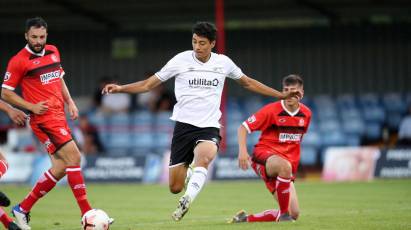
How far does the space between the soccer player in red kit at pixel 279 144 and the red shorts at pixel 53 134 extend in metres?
2.09

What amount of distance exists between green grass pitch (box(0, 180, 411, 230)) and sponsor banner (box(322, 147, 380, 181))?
103cm

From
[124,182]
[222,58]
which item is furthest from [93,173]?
[222,58]

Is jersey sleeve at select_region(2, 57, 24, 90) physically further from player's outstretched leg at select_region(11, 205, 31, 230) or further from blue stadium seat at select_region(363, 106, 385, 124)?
blue stadium seat at select_region(363, 106, 385, 124)

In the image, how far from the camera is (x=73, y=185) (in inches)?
380

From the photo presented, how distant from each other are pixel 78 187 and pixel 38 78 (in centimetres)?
132

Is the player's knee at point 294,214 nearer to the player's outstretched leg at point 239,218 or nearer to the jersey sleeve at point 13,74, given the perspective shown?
the player's outstretched leg at point 239,218

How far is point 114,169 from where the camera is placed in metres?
22.1

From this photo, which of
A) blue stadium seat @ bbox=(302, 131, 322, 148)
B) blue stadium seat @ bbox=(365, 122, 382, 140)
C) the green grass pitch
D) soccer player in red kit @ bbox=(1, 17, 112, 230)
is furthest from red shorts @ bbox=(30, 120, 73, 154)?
blue stadium seat @ bbox=(365, 122, 382, 140)

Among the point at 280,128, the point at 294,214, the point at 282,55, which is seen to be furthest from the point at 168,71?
the point at 282,55

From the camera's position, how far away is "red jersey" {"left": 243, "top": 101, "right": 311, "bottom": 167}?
1084 cm

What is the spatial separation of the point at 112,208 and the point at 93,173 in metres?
7.86

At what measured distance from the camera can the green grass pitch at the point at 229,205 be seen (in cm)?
1030

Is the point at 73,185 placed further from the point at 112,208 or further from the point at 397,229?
the point at 112,208

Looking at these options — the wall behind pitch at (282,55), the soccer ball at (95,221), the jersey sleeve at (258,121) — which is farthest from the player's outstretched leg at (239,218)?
the wall behind pitch at (282,55)
